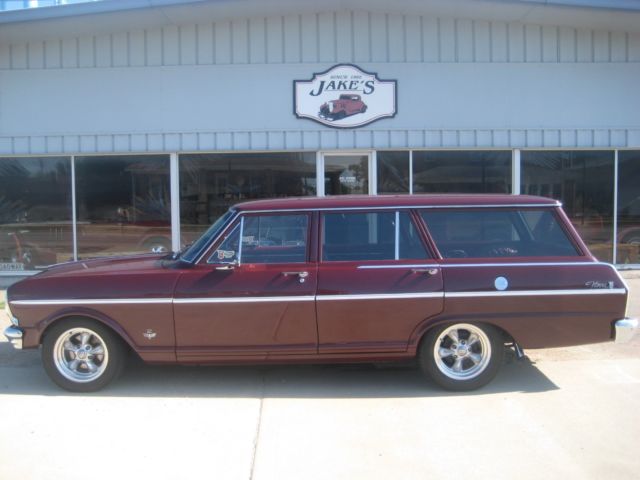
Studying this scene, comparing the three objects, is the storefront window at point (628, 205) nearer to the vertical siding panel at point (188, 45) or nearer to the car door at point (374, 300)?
the car door at point (374, 300)

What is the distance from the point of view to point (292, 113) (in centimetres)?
1056

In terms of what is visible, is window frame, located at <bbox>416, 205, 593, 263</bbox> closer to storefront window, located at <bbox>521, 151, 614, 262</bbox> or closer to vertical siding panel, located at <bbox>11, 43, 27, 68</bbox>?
storefront window, located at <bbox>521, 151, 614, 262</bbox>

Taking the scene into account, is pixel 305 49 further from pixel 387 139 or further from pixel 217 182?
pixel 217 182

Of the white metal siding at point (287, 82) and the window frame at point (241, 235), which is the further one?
the white metal siding at point (287, 82)

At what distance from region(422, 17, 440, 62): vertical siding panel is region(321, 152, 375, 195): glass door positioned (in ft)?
6.51

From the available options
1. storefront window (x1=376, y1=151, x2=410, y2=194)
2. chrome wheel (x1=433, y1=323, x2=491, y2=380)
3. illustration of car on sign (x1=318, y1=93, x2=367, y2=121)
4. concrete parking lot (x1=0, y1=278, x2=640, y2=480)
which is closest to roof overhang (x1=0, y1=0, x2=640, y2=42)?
illustration of car on sign (x1=318, y1=93, x2=367, y2=121)

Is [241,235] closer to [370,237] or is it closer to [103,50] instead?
[370,237]

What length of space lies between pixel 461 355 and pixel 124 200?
7357 millimetres

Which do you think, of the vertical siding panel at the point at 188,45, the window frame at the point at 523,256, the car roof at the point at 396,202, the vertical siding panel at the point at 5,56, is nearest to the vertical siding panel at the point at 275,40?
the vertical siding panel at the point at 188,45

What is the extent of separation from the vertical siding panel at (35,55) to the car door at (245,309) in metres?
7.36

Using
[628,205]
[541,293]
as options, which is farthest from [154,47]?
[628,205]

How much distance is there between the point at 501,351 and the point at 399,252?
1.21m

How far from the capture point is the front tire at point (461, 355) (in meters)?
5.25

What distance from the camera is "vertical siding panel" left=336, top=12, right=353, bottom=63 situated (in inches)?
414
